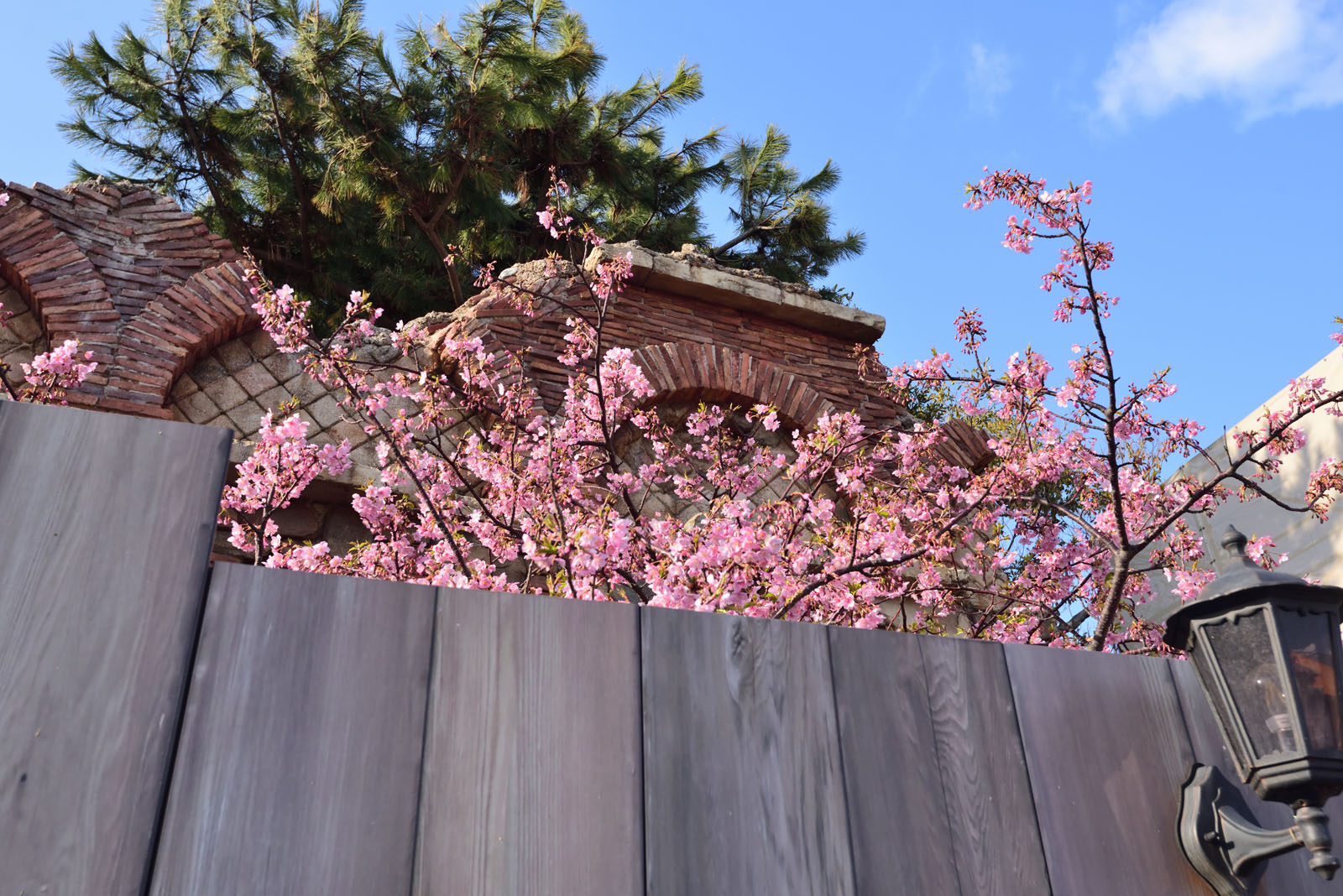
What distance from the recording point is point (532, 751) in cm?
140

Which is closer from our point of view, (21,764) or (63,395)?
(21,764)

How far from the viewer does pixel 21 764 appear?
3.81ft

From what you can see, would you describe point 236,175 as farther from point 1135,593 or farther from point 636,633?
point 636,633

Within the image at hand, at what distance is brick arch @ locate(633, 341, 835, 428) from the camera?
598cm

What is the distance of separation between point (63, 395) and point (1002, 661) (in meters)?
4.07

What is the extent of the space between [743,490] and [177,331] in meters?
2.98

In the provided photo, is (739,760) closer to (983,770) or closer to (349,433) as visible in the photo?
(983,770)

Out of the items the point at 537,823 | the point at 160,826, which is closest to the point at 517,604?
the point at 537,823

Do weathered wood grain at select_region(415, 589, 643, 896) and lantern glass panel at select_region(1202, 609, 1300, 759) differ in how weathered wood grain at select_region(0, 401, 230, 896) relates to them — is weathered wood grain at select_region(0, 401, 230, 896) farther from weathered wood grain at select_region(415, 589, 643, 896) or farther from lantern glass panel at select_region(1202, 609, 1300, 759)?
lantern glass panel at select_region(1202, 609, 1300, 759)

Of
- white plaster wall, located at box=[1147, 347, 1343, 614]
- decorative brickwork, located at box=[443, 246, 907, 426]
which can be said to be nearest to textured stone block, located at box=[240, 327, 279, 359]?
decorative brickwork, located at box=[443, 246, 907, 426]

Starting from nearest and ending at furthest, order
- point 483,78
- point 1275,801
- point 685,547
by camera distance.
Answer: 1. point 1275,801
2. point 685,547
3. point 483,78

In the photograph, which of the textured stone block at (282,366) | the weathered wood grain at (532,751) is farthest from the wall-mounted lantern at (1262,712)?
the textured stone block at (282,366)

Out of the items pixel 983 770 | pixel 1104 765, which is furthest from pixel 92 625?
pixel 1104 765

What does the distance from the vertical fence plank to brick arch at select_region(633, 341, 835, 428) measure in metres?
4.29
